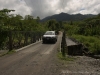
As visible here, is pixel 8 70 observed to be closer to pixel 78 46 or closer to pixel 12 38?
pixel 12 38

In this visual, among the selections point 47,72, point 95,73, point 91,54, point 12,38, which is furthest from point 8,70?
point 91,54

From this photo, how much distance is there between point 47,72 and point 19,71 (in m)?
1.28

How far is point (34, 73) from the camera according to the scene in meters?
7.11

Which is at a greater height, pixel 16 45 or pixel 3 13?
pixel 3 13

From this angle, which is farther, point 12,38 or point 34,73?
point 12,38

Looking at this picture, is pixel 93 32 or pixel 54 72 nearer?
pixel 54 72

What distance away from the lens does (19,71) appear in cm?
741

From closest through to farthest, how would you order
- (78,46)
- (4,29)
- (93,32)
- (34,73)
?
1. (34,73)
2. (4,29)
3. (78,46)
4. (93,32)

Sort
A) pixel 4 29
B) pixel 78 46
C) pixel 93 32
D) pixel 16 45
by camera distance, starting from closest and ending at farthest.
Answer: pixel 4 29, pixel 16 45, pixel 78 46, pixel 93 32

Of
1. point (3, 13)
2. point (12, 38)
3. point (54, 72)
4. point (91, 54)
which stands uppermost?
point (3, 13)

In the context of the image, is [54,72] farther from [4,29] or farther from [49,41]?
[49,41]

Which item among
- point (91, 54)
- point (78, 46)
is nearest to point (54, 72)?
point (91, 54)

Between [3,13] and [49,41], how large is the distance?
10.4m

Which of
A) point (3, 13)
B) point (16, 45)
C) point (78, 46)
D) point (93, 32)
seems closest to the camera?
point (3, 13)
